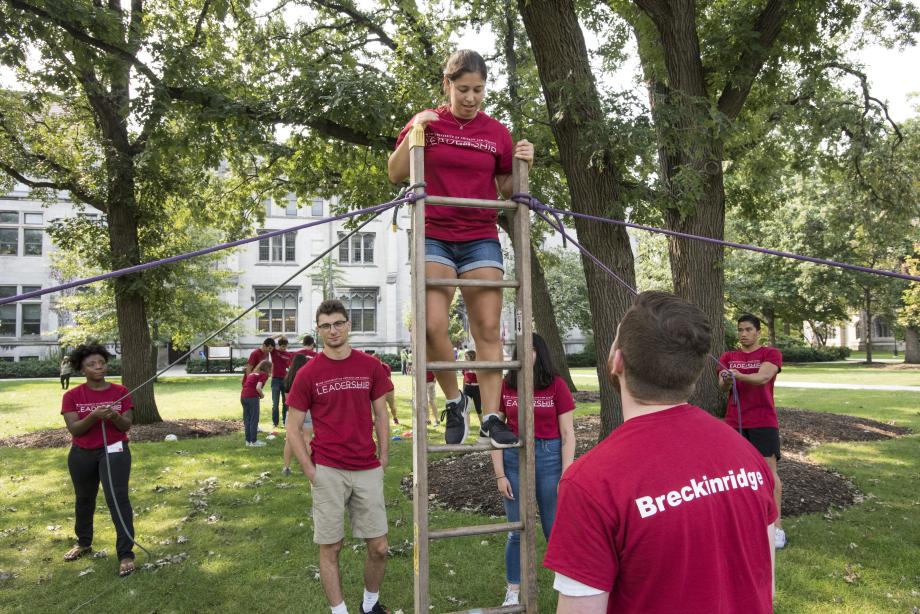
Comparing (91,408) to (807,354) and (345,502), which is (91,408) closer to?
(345,502)

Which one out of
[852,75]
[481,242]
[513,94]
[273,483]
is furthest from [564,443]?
[852,75]

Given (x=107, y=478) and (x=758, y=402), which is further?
(x=758, y=402)

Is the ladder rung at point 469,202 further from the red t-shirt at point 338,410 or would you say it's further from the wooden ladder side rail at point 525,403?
the red t-shirt at point 338,410

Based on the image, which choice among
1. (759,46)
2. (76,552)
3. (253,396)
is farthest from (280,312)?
(759,46)

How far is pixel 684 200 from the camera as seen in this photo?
7.84m

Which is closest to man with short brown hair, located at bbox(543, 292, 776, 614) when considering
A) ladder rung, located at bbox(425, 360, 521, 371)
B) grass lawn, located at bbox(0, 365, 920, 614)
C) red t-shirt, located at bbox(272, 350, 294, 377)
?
ladder rung, located at bbox(425, 360, 521, 371)

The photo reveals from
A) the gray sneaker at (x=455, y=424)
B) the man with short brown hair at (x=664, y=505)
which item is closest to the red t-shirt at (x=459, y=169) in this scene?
the gray sneaker at (x=455, y=424)

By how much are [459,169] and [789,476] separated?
7.54 m

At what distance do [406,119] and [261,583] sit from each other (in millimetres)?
8072

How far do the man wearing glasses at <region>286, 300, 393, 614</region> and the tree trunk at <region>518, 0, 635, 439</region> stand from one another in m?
3.81

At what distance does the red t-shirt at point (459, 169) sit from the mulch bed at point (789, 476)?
476 centimetres

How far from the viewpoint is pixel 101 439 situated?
6316 mm

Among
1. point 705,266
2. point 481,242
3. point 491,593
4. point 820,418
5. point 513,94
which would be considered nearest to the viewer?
point 481,242

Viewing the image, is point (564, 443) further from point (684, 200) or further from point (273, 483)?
point (273, 483)
